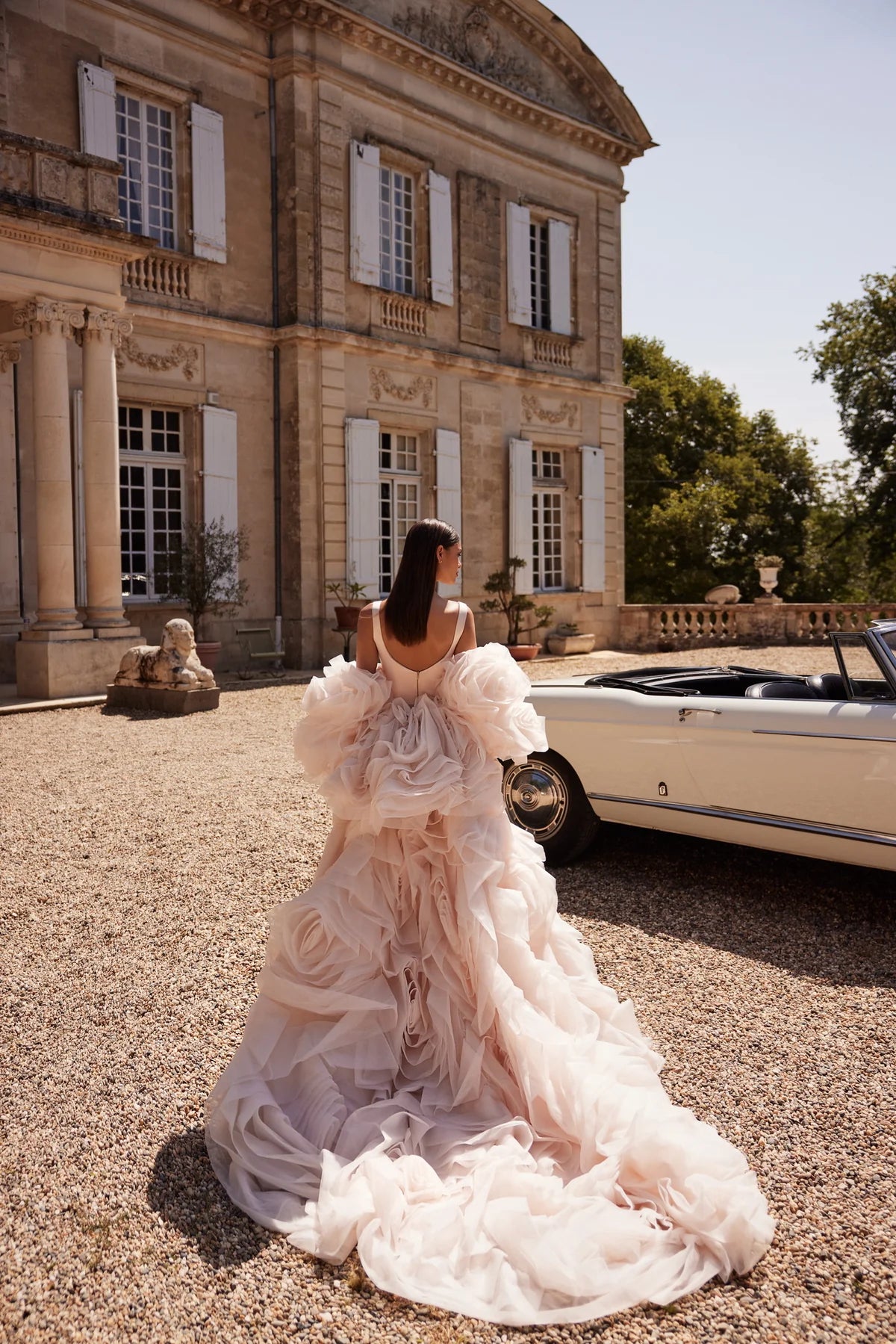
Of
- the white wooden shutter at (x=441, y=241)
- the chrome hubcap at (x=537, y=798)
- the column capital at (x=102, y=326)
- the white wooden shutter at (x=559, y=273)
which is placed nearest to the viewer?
the chrome hubcap at (x=537, y=798)

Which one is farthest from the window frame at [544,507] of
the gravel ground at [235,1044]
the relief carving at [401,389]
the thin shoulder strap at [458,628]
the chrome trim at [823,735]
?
the thin shoulder strap at [458,628]

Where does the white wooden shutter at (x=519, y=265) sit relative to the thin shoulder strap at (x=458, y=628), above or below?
above

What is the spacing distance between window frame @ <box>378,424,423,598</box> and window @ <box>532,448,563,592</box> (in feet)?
8.65

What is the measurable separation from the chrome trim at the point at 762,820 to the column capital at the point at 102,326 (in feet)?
27.7

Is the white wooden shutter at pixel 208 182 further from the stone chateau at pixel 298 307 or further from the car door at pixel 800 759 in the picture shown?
the car door at pixel 800 759

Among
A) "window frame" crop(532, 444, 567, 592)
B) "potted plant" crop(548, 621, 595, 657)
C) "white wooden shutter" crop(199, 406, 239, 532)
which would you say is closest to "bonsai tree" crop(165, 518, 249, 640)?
"white wooden shutter" crop(199, 406, 239, 532)

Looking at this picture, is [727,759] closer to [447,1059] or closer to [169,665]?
[447,1059]

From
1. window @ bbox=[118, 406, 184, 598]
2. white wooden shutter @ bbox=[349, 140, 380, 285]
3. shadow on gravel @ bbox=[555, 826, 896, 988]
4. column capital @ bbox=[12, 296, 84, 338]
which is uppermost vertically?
white wooden shutter @ bbox=[349, 140, 380, 285]

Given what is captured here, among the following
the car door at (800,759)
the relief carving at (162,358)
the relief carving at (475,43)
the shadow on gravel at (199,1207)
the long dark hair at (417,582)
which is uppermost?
the relief carving at (475,43)

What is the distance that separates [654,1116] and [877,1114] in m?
0.81

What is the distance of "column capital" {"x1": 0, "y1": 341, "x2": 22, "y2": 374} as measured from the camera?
11.5m

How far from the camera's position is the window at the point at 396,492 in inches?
642

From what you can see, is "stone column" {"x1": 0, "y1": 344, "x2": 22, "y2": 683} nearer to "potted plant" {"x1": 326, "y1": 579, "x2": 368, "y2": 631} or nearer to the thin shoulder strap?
"potted plant" {"x1": 326, "y1": 579, "x2": 368, "y2": 631}

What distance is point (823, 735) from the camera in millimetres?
4434
